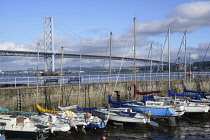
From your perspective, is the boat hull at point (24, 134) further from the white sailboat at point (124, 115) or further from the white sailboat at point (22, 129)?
the white sailboat at point (124, 115)

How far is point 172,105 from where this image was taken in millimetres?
19922

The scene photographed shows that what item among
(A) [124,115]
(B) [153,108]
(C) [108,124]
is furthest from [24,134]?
(B) [153,108]

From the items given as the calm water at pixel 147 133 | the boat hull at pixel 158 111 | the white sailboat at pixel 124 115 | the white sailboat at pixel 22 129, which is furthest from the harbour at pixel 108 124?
the white sailboat at pixel 22 129

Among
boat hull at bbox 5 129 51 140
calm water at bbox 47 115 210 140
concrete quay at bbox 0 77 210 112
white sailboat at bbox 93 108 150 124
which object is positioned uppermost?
concrete quay at bbox 0 77 210 112

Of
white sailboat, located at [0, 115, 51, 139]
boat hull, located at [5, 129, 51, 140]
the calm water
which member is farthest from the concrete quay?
boat hull, located at [5, 129, 51, 140]

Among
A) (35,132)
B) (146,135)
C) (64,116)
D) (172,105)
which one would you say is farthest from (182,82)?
(35,132)

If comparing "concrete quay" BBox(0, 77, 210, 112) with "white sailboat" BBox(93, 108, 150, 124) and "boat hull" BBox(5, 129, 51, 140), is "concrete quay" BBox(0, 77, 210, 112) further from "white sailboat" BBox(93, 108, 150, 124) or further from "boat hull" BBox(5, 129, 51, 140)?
"boat hull" BBox(5, 129, 51, 140)

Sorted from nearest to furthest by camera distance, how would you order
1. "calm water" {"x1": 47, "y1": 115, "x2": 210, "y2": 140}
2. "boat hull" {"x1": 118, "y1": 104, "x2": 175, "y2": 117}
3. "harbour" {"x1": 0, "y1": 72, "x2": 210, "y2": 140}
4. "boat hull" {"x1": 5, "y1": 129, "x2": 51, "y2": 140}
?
"boat hull" {"x1": 5, "y1": 129, "x2": 51, "y2": 140}, "calm water" {"x1": 47, "y1": 115, "x2": 210, "y2": 140}, "harbour" {"x1": 0, "y1": 72, "x2": 210, "y2": 140}, "boat hull" {"x1": 118, "y1": 104, "x2": 175, "y2": 117}

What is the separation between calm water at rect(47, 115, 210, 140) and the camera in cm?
1582

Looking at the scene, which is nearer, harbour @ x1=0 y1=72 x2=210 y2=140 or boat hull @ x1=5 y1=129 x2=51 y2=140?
boat hull @ x1=5 y1=129 x2=51 y2=140

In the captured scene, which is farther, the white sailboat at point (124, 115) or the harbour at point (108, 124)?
the white sailboat at point (124, 115)

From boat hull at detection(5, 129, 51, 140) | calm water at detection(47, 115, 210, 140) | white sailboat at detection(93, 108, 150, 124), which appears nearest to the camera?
boat hull at detection(5, 129, 51, 140)

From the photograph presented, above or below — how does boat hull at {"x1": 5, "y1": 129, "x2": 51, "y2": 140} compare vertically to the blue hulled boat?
below

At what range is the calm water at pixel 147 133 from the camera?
1582cm
